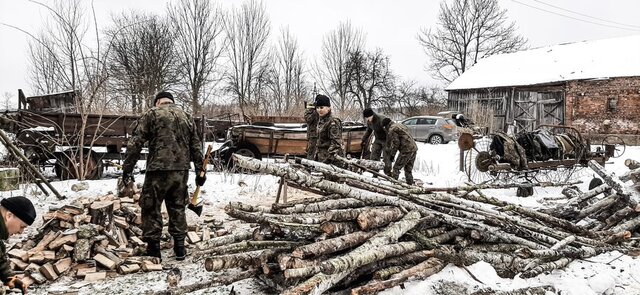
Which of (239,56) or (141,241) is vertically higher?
(239,56)

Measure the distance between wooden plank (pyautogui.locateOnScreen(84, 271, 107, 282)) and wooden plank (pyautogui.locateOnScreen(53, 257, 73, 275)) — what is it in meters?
0.29

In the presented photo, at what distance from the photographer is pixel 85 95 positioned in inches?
386

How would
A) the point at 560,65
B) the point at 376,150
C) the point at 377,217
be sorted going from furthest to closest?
the point at 560,65 → the point at 376,150 → the point at 377,217

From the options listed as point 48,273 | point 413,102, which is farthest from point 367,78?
point 48,273

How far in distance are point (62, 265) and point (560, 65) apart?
88.0ft

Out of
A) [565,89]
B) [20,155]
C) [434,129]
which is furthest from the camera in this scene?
[565,89]

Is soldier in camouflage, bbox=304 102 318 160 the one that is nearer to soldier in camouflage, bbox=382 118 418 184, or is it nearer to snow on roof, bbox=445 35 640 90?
soldier in camouflage, bbox=382 118 418 184

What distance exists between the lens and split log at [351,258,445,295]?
3180mm

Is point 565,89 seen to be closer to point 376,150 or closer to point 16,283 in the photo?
point 376,150

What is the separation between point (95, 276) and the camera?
13.7ft

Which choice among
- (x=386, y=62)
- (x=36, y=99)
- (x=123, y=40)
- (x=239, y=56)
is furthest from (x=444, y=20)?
(x=36, y=99)

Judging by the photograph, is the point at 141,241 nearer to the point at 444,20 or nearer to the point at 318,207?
the point at 318,207

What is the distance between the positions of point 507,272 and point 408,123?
17.9 meters

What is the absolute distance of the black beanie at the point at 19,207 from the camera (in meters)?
2.94
